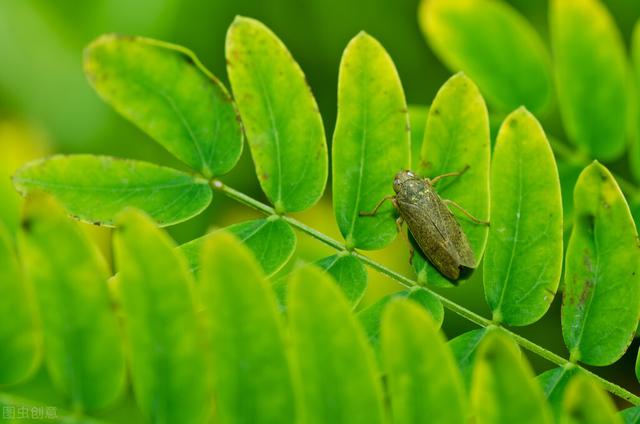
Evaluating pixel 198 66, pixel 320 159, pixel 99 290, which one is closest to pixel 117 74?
pixel 198 66

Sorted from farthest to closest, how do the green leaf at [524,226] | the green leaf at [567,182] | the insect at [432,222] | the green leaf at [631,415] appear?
the green leaf at [567,182] < the insect at [432,222] < the green leaf at [524,226] < the green leaf at [631,415]

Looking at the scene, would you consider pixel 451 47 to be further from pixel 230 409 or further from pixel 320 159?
pixel 230 409

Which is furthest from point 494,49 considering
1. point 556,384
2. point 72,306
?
point 72,306

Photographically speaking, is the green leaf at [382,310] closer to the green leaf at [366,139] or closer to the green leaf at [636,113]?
the green leaf at [366,139]

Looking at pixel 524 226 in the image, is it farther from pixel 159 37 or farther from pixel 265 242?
pixel 159 37

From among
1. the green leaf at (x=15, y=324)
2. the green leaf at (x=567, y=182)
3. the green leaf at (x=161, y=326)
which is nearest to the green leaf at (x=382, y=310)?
the green leaf at (x=161, y=326)

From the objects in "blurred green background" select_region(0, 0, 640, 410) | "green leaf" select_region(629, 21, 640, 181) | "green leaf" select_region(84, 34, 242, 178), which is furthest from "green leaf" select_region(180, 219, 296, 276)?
"blurred green background" select_region(0, 0, 640, 410)
